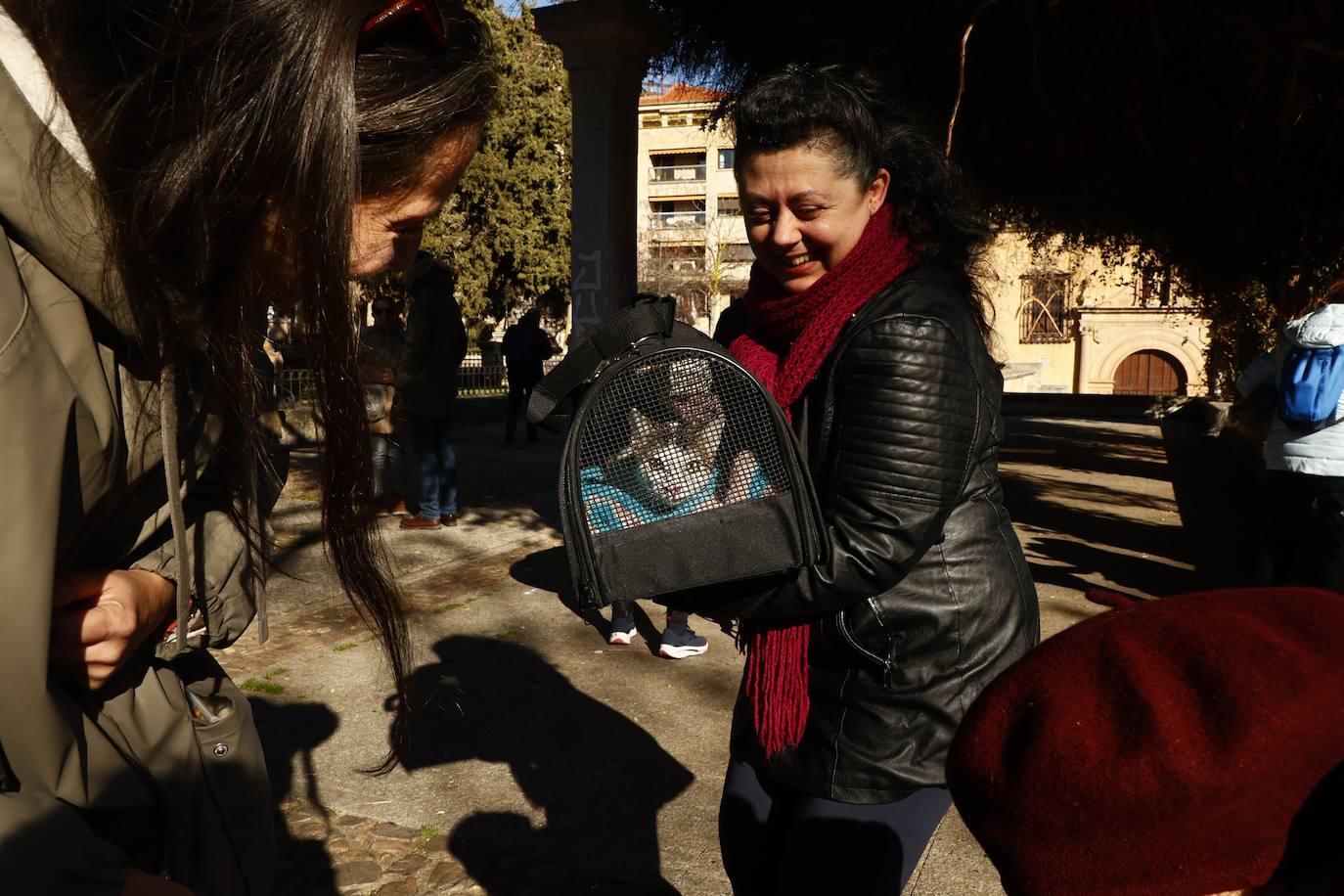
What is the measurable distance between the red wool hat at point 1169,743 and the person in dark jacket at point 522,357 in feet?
42.0

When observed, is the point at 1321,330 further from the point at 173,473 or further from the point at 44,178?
the point at 44,178

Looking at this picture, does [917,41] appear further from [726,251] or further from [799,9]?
[726,251]

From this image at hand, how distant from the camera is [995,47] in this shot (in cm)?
693

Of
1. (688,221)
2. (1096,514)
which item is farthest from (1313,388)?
(688,221)

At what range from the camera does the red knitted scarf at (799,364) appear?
6.07 ft

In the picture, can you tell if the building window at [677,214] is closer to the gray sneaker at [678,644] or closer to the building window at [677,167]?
the building window at [677,167]

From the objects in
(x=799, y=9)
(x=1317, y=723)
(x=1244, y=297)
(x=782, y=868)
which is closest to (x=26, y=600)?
(x=1317, y=723)

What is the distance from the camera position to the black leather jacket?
170 centimetres

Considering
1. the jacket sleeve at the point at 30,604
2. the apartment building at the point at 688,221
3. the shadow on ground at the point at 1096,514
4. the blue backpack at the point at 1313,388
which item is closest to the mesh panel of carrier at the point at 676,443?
the jacket sleeve at the point at 30,604

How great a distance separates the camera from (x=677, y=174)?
2299 inches

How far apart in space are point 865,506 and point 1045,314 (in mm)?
42881

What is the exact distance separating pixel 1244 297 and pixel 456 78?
15786mm

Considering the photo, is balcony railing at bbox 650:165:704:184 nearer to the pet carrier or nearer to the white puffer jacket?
the white puffer jacket

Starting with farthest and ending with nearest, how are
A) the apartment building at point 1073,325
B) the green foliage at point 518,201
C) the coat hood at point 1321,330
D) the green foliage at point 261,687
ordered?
1. the apartment building at point 1073,325
2. the green foliage at point 518,201
3. the coat hood at point 1321,330
4. the green foliage at point 261,687
